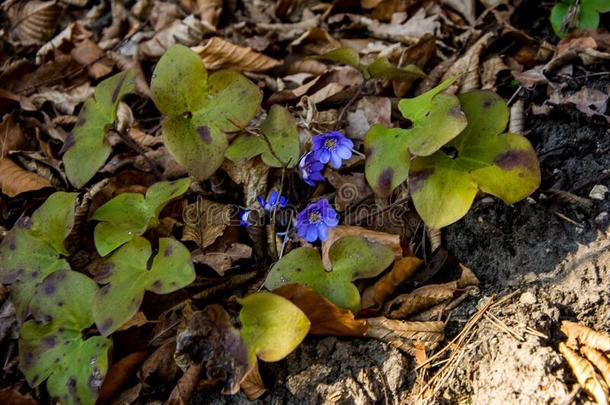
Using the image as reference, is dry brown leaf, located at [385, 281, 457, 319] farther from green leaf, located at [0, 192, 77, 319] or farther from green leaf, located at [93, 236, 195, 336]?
green leaf, located at [0, 192, 77, 319]

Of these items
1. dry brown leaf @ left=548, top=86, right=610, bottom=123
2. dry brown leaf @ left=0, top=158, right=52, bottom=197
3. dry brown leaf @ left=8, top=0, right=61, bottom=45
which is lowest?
dry brown leaf @ left=548, top=86, right=610, bottom=123

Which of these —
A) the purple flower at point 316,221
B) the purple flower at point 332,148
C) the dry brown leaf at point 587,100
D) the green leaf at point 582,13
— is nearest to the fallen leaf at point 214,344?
the purple flower at point 316,221

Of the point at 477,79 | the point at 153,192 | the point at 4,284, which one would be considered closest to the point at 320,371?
the point at 153,192

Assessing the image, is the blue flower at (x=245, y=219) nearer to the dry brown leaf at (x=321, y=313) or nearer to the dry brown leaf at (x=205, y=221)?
the dry brown leaf at (x=205, y=221)

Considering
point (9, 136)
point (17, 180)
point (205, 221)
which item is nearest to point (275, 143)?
point (205, 221)

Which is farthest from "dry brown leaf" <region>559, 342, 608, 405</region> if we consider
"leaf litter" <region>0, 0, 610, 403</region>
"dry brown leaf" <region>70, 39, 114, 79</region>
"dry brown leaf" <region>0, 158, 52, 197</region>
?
"dry brown leaf" <region>70, 39, 114, 79</region>

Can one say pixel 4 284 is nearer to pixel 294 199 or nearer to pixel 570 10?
pixel 294 199
